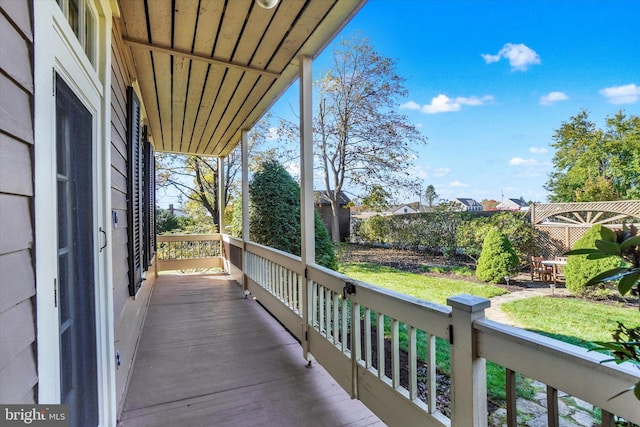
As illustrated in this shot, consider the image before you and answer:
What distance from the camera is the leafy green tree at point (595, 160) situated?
2.63 m

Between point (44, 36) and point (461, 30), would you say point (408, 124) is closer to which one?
point (461, 30)

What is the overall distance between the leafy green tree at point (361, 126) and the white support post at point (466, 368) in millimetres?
8100

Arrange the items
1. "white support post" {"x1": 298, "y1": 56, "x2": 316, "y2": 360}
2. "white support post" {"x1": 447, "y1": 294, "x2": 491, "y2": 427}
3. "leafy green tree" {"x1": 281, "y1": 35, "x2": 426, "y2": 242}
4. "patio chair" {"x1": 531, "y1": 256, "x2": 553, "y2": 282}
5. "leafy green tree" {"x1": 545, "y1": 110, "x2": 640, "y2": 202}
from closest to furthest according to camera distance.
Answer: "white support post" {"x1": 447, "y1": 294, "x2": 491, "y2": 427}, "leafy green tree" {"x1": 545, "y1": 110, "x2": 640, "y2": 202}, "white support post" {"x1": 298, "y1": 56, "x2": 316, "y2": 360}, "patio chair" {"x1": 531, "y1": 256, "x2": 553, "y2": 282}, "leafy green tree" {"x1": 281, "y1": 35, "x2": 426, "y2": 242}

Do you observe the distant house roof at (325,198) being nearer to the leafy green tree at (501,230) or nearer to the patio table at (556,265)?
the leafy green tree at (501,230)

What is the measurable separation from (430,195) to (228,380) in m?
7.40

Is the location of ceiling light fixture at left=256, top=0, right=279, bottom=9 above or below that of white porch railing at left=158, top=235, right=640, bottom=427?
above

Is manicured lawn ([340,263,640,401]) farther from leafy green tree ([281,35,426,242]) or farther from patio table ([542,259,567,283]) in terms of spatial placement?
leafy green tree ([281,35,426,242])

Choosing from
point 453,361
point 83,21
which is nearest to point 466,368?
point 453,361

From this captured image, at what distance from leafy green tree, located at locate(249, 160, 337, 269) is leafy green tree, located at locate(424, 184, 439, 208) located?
4.30 m

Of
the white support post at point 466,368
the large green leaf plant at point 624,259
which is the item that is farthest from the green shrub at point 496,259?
the large green leaf plant at point 624,259

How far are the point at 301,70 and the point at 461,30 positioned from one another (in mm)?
5769

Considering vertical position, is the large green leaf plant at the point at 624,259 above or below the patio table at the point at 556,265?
above

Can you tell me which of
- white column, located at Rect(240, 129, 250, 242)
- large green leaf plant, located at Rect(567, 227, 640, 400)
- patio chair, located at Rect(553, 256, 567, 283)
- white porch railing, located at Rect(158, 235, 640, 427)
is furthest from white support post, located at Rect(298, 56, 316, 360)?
patio chair, located at Rect(553, 256, 567, 283)

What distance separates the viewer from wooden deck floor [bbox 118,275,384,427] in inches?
78.2
